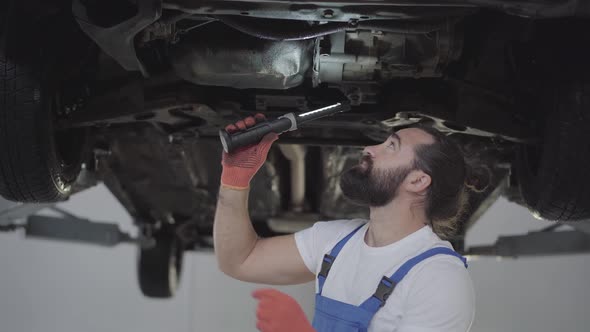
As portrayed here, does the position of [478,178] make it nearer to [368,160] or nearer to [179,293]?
[368,160]

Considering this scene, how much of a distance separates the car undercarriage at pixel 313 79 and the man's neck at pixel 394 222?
0.51 metres

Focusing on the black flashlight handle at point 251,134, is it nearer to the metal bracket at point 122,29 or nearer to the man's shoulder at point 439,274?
the metal bracket at point 122,29

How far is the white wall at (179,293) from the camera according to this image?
6648mm

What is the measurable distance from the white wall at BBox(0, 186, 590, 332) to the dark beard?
4.65 m

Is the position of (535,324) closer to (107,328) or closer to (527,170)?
(107,328)

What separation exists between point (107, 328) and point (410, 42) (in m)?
5.27

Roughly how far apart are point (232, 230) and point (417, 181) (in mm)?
566

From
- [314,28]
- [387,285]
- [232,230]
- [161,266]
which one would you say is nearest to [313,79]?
[314,28]

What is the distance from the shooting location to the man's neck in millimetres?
2037

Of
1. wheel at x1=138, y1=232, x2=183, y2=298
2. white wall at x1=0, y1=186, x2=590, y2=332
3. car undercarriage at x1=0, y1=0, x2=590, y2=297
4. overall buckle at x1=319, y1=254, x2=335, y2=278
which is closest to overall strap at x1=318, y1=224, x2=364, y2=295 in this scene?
overall buckle at x1=319, y1=254, x2=335, y2=278

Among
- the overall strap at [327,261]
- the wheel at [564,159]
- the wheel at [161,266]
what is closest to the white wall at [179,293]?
the wheel at [161,266]

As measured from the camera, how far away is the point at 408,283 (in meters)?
1.86

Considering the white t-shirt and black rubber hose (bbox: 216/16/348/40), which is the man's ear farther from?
black rubber hose (bbox: 216/16/348/40)

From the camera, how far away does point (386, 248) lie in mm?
1997
